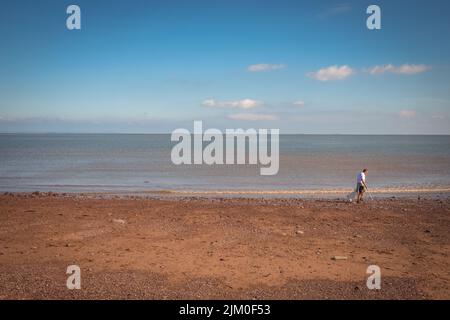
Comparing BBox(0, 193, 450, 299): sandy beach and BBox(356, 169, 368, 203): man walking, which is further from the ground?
BBox(356, 169, 368, 203): man walking


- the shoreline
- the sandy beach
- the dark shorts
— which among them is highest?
the dark shorts

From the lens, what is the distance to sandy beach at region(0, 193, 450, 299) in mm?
8266

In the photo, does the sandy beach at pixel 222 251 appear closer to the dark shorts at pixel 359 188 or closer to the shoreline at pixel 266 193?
the dark shorts at pixel 359 188

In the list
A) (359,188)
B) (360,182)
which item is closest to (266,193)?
(359,188)

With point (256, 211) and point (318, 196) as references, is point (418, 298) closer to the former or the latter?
point (256, 211)

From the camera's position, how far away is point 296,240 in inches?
475

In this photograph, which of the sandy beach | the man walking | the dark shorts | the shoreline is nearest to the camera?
the sandy beach

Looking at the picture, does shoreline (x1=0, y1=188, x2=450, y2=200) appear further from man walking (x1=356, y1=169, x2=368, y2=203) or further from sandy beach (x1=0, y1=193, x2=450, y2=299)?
sandy beach (x1=0, y1=193, x2=450, y2=299)

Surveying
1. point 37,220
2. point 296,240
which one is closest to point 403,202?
point 296,240

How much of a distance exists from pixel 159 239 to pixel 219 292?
459cm

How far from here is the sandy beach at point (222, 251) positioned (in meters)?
8.27

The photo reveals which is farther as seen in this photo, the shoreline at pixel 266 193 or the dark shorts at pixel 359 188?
the shoreline at pixel 266 193

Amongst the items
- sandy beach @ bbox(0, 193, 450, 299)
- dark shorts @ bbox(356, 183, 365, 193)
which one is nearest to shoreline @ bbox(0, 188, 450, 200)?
dark shorts @ bbox(356, 183, 365, 193)

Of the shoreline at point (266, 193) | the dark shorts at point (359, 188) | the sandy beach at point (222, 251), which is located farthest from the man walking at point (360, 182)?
the shoreline at point (266, 193)
